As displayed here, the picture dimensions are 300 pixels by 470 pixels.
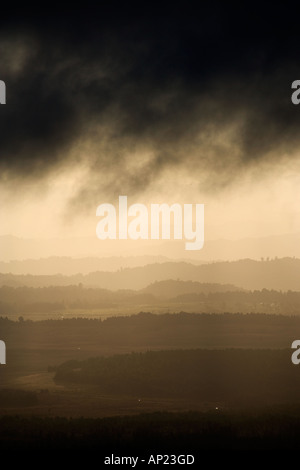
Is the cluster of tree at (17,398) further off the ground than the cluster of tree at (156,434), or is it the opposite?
the cluster of tree at (17,398)

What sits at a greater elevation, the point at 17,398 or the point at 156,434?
the point at 17,398

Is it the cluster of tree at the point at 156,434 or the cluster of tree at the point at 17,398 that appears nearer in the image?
the cluster of tree at the point at 156,434

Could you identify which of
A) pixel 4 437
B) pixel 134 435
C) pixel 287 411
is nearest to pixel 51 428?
pixel 4 437

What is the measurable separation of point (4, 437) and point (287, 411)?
54952mm

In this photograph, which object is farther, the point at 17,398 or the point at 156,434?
the point at 17,398

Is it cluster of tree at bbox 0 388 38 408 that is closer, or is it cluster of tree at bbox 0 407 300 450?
cluster of tree at bbox 0 407 300 450

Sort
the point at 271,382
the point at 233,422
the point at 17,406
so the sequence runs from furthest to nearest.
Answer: the point at 271,382
the point at 17,406
the point at 233,422

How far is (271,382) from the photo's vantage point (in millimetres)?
185000

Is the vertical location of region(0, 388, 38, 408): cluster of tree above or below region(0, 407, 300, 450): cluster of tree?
above

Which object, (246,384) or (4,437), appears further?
(246,384)
